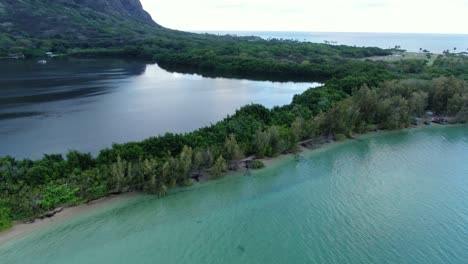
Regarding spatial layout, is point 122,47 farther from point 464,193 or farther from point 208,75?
point 464,193

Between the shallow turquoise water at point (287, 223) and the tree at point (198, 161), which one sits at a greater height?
the tree at point (198, 161)

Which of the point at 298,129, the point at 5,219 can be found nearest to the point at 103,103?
the point at 298,129

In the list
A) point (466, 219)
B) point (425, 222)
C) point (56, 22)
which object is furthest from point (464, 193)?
point (56, 22)

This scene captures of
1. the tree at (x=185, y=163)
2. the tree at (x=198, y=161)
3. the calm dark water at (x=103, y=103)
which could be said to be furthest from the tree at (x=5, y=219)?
the calm dark water at (x=103, y=103)

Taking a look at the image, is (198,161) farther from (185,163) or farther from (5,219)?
(5,219)

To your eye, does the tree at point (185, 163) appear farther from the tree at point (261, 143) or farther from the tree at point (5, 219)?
the tree at point (5, 219)
